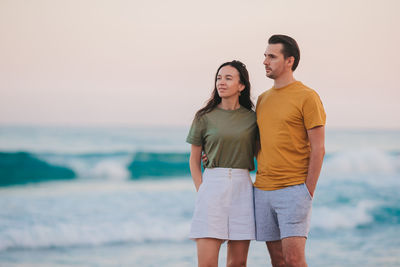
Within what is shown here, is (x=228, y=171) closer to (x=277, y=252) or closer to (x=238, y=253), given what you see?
(x=238, y=253)

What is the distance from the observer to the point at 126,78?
11.4m

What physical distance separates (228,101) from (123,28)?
7.72m

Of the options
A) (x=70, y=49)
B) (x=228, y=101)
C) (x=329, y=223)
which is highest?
(x=70, y=49)

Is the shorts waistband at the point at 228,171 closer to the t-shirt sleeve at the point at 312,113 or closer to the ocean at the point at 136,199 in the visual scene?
the t-shirt sleeve at the point at 312,113

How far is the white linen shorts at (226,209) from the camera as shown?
309cm

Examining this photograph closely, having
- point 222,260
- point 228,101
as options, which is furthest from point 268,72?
point 222,260

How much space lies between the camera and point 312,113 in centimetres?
298

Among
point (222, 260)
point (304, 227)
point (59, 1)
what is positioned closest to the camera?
point (304, 227)

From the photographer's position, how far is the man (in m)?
3.01

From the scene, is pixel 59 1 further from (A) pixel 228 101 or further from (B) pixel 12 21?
(A) pixel 228 101

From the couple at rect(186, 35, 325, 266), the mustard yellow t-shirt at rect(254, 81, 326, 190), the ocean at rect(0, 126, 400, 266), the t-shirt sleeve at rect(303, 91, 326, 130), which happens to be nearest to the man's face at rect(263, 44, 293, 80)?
the couple at rect(186, 35, 325, 266)

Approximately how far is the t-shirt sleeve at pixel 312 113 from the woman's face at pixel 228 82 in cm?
48

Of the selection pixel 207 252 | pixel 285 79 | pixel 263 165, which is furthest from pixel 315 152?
pixel 207 252

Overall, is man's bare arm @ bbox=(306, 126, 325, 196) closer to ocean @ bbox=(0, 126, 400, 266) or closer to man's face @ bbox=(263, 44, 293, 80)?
man's face @ bbox=(263, 44, 293, 80)
